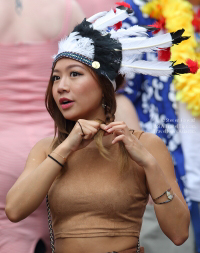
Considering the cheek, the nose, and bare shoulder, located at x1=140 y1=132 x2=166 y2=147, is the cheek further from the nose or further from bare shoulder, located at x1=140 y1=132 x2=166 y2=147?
bare shoulder, located at x1=140 y1=132 x2=166 y2=147

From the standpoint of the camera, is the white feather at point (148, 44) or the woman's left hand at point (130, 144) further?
the white feather at point (148, 44)

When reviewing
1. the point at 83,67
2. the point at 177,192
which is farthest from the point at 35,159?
the point at 177,192

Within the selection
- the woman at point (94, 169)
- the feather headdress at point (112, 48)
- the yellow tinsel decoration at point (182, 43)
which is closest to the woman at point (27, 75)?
the woman at point (94, 169)

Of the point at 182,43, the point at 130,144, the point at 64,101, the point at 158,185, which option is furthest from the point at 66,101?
the point at 182,43

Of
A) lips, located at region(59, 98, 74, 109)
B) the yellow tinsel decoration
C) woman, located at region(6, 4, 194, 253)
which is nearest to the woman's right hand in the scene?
woman, located at region(6, 4, 194, 253)

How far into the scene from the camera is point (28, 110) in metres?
3.14

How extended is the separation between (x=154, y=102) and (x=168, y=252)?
967 millimetres

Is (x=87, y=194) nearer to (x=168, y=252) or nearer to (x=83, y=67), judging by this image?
(x=83, y=67)

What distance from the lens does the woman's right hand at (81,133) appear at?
8.55 ft

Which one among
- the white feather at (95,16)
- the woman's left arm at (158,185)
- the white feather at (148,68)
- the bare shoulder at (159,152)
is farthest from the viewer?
the white feather at (95,16)

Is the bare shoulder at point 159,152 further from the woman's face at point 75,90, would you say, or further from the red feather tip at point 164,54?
the red feather tip at point 164,54

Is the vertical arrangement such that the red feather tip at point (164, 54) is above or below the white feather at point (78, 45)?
below

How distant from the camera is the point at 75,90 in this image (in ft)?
8.91

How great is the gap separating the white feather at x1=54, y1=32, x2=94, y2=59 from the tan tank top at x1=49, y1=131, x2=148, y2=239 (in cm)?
55
